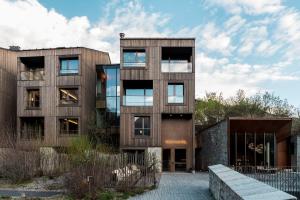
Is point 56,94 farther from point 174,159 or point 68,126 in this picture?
point 174,159

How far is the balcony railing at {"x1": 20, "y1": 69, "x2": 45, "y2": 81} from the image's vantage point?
97.7 ft

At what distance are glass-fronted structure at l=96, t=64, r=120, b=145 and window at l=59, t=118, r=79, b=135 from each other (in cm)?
231

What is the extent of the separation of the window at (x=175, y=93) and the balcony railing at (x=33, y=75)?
1198cm

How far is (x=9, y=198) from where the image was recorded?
563 inches

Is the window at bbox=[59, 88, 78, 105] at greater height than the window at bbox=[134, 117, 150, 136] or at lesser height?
greater

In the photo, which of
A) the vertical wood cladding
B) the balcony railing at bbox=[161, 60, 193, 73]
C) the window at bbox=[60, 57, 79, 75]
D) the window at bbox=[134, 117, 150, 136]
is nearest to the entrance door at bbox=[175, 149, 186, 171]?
the vertical wood cladding

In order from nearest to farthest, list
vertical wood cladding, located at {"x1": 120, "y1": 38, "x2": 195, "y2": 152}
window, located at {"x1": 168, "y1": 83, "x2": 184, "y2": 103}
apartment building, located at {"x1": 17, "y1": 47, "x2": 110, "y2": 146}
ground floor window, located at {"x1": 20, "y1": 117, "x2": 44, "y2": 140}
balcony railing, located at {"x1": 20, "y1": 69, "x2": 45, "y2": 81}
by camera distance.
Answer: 1. vertical wood cladding, located at {"x1": 120, "y1": 38, "x2": 195, "y2": 152}
2. window, located at {"x1": 168, "y1": 83, "x2": 184, "y2": 103}
3. ground floor window, located at {"x1": 20, "y1": 117, "x2": 44, "y2": 140}
4. apartment building, located at {"x1": 17, "y1": 47, "x2": 110, "y2": 146}
5. balcony railing, located at {"x1": 20, "y1": 69, "x2": 45, "y2": 81}

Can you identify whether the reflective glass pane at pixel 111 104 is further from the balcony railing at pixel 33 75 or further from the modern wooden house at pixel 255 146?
the modern wooden house at pixel 255 146

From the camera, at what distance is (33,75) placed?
29.9m

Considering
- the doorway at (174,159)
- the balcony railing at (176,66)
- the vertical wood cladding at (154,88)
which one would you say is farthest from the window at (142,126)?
the balcony railing at (176,66)

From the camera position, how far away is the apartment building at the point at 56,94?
29188 mm

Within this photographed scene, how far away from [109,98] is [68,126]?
479cm

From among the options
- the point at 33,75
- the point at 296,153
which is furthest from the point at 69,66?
the point at 296,153

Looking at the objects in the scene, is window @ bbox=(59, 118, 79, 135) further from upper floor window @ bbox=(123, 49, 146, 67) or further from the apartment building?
upper floor window @ bbox=(123, 49, 146, 67)
